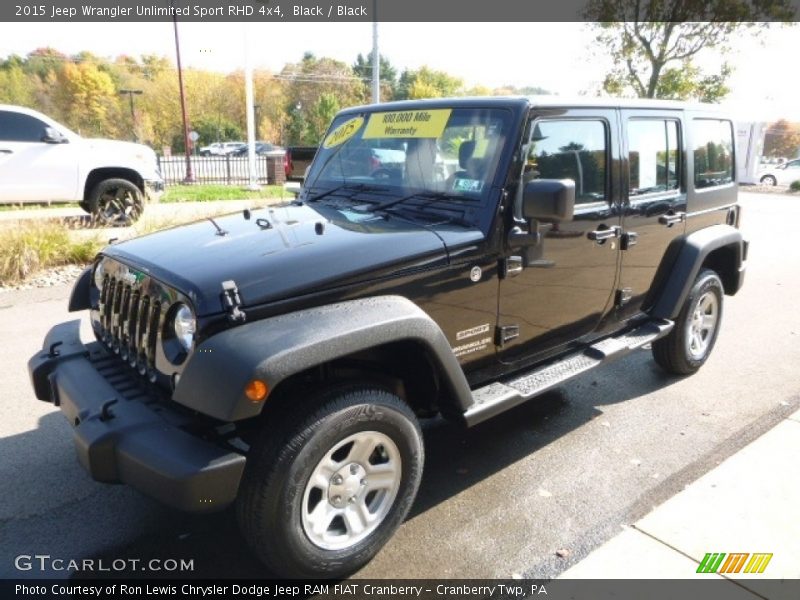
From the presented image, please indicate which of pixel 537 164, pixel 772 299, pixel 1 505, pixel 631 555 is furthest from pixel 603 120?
pixel 772 299

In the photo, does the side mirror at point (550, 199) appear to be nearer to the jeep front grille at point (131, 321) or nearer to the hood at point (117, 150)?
the jeep front grille at point (131, 321)

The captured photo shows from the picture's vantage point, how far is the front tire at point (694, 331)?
4461 mm

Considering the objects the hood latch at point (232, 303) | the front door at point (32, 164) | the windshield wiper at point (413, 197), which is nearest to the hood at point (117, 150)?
the front door at point (32, 164)

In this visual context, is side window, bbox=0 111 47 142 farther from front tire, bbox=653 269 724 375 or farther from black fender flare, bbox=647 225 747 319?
front tire, bbox=653 269 724 375

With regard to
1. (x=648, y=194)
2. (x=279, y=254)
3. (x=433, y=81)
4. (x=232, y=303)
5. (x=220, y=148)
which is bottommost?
(x=232, y=303)

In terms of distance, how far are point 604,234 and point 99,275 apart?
112 inches

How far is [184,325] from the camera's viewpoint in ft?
7.77

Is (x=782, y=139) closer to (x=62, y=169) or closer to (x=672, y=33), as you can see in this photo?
(x=672, y=33)

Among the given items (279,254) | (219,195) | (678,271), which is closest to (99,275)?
(279,254)

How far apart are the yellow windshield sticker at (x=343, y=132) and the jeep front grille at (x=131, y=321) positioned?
1.69 meters

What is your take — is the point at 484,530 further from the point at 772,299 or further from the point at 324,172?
the point at 772,299

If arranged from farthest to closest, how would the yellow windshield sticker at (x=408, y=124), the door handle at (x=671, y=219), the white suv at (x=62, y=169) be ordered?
the white suv at (x=62, y=169)
the door handle at (x=671, y=219)
the yellow windshield sticker at (x=408, y=124)

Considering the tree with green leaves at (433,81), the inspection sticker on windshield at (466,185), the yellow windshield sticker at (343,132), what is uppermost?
the tree with green leaves at (433,81)

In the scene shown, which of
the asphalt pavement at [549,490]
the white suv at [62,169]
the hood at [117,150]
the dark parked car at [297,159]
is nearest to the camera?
the asphalt pavement at [549,490]
